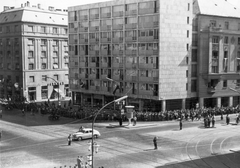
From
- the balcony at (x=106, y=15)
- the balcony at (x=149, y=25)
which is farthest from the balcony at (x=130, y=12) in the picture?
the balcony at (x=106, y=15)

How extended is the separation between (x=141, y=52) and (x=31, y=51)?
33.5 meters

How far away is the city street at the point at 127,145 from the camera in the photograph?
105 feet

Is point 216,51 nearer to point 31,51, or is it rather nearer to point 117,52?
point 117,52

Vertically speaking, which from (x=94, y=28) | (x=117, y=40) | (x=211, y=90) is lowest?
(x=211, y=90)

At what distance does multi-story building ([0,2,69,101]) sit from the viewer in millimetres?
83000

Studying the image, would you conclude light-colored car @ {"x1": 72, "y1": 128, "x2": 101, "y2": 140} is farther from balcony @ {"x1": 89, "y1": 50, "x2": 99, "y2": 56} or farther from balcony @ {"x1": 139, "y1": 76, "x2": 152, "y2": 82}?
balcony @ {"x1": 89, "y1": 50, "x2": 99, "y2": 56}

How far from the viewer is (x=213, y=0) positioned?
70.6m

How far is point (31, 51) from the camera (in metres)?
84.6

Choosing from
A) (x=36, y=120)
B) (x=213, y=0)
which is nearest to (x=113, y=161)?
(x=36, y=120)

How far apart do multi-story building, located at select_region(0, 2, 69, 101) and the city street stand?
101 feet

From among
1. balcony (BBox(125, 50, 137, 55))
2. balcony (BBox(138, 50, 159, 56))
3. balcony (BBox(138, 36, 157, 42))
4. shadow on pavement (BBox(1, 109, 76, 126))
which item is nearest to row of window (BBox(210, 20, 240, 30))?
balcony (BBox(138, 36, 157, 42))

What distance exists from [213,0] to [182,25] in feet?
45.0

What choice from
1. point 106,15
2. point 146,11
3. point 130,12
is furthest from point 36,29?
point 146,11

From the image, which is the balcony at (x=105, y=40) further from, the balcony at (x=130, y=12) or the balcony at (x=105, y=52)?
the balcony at (x=130, y=12)
